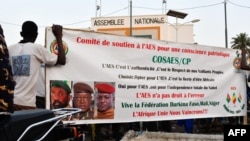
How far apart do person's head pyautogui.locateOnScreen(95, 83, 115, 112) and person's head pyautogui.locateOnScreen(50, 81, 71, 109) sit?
0.44m

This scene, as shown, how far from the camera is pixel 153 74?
598 centimetres

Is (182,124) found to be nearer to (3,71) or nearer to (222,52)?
(222,52)

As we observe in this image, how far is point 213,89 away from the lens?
21.9ft

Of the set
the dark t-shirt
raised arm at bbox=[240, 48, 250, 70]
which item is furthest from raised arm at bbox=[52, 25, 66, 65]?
A: raised arm at bbox=[240, 48, 250, 70]

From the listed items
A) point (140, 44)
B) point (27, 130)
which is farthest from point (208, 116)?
point (27, 130)

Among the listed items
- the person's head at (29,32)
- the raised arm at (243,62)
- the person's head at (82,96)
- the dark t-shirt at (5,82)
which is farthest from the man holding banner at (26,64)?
the raised arm at (243,62)

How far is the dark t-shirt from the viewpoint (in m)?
2.62

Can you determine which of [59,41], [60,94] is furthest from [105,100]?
[59,41]

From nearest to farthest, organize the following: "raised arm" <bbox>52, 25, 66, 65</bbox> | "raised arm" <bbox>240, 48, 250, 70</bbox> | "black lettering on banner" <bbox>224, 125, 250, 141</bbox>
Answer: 1. "black lettering on banner" <bbox>224, 125, 250, 141</bbox>
2. "raised arm" <bbox>52, 25, 66, 65</bbox>
3. "raised arm" <bbox>240, 48, 250, 70</bbox>

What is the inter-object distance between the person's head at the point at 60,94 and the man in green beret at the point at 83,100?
115 mm

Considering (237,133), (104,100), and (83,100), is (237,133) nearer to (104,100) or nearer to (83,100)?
(104,100)

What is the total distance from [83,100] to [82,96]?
0.05m

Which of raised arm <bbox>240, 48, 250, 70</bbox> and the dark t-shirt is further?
raised arm <bbox>240, 48, 250, 70</bbox>

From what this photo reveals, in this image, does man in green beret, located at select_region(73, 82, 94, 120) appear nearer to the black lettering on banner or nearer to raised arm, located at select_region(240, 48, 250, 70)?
the black lettering on banner
